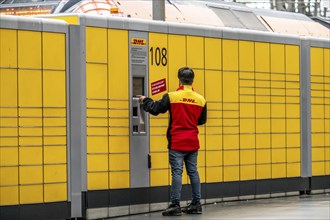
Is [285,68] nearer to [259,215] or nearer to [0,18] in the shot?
[259,215]

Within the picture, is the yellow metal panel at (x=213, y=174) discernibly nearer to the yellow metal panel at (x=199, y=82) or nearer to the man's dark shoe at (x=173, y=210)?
the yellow metal panel at (x=199, y=82)

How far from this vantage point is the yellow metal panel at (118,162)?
1277 centimetres

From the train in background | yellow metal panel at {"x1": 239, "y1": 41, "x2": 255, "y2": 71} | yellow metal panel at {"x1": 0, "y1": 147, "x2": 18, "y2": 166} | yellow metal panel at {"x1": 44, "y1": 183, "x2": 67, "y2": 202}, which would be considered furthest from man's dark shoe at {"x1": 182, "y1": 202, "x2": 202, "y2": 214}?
yellow metal panel at {"x1": 239, "y1": 41, "x2": 255, "y2": 71}

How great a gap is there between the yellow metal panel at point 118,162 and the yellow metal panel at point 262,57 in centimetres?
319

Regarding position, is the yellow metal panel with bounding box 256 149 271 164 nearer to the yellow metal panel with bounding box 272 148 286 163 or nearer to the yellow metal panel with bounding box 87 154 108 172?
the yellow metal panel with bounding box 272 148 286 163

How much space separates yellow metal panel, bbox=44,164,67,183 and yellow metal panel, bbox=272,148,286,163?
447 cm

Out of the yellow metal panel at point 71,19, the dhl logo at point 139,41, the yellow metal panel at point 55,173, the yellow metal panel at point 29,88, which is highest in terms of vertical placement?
the yellow metal panel at point 71,19

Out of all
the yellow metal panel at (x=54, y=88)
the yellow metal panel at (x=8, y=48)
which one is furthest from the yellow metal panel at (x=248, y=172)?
the yellow metal panel at (x=8, y=48)

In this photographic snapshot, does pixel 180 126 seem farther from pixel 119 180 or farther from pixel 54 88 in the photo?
pixel 54 88

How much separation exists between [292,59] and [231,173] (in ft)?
7.62

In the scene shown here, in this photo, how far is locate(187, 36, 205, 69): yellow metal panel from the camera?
552 inches

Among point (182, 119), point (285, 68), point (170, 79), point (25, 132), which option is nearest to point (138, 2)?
point (285, 68)

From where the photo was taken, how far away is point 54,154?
1197 cm

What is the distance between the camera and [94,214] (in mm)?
12484
